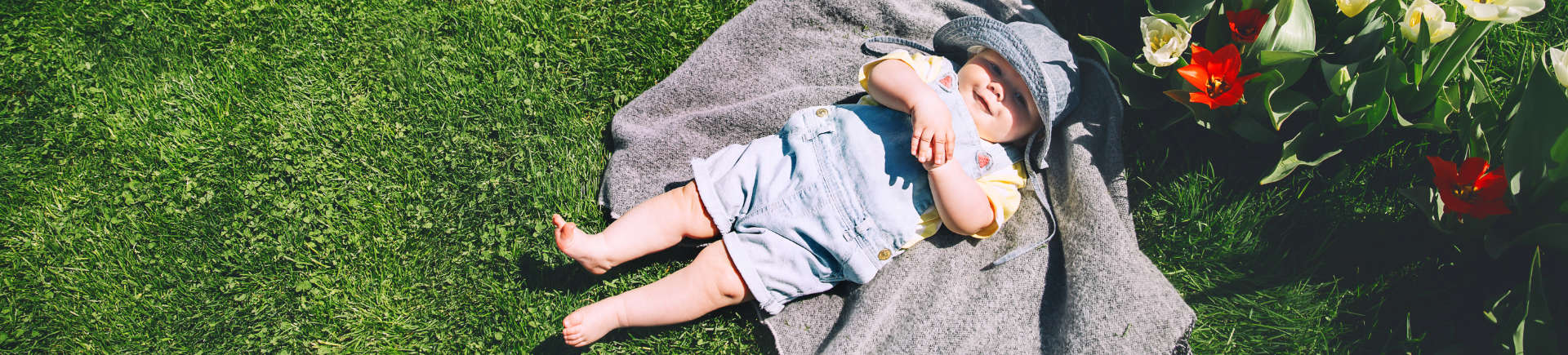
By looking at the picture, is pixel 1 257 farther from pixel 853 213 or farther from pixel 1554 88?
pixel 1554 88

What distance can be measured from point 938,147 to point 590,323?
1145mm

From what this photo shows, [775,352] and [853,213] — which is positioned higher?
[853,213]

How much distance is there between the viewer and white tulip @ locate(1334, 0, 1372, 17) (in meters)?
2.00

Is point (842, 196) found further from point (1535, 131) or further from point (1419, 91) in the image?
point (1535, 131)

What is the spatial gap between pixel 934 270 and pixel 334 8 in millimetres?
2444

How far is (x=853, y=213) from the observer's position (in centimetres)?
246

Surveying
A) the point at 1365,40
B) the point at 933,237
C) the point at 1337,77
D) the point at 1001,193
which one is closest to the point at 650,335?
the point at 933,237

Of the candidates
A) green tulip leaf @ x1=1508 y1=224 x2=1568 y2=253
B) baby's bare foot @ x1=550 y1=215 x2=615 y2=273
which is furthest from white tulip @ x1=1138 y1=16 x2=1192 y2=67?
baby's bare foot @ x1=550 y1=215 x2=615 y2=273

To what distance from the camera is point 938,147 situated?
229cm

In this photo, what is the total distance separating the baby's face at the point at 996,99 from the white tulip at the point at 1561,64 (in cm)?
116

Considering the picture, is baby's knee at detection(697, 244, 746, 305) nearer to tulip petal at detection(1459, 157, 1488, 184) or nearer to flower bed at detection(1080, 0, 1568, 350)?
flower bed at detection(1080, 0, 1568, 350)

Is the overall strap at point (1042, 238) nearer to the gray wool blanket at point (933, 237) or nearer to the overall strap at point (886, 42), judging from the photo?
the gray wool blanket at point (933, 237)

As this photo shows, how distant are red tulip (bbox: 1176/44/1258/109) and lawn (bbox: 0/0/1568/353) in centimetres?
66

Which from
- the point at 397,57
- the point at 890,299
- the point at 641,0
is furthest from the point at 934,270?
the point at 397,57
